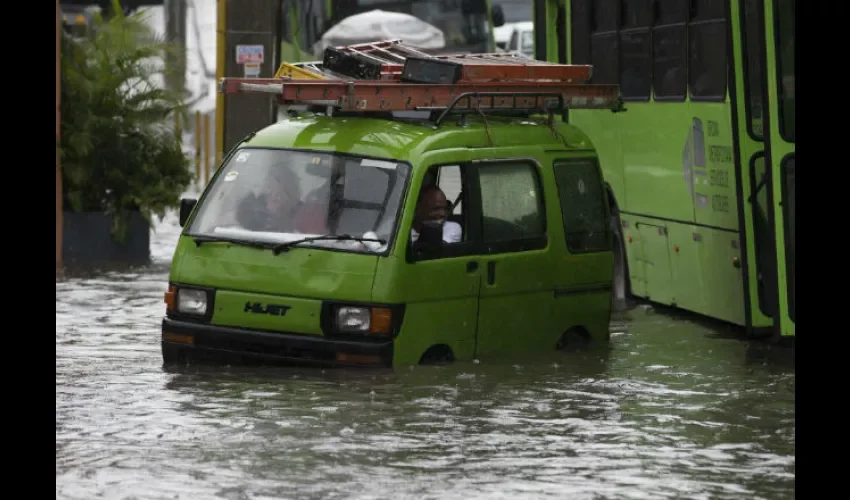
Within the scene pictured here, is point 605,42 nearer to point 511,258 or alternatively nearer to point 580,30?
point 580,30

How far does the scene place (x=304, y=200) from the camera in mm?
12195

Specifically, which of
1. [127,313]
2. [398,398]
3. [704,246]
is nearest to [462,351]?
[398,398]

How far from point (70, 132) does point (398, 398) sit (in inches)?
358

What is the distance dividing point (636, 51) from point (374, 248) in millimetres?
5418

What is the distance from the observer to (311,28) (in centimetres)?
3147

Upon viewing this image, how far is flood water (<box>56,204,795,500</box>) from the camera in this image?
8.94m

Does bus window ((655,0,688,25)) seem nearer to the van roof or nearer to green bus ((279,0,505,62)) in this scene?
the van roof

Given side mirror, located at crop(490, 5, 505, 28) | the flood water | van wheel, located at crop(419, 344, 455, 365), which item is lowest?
the flood water

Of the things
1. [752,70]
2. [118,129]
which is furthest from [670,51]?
[118,129]

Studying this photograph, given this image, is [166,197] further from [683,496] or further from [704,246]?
[683,496]

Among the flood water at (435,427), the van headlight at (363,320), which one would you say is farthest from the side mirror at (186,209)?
the van headlight at (363,320)

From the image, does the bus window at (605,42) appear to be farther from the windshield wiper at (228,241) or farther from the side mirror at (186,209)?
the windshield wiper at (228,241)

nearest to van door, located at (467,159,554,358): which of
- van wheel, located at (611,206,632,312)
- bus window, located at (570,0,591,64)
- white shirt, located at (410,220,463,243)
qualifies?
white shirt, located at (410,220,463,243)

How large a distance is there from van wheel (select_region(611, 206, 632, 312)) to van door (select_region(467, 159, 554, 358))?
3797 mm
